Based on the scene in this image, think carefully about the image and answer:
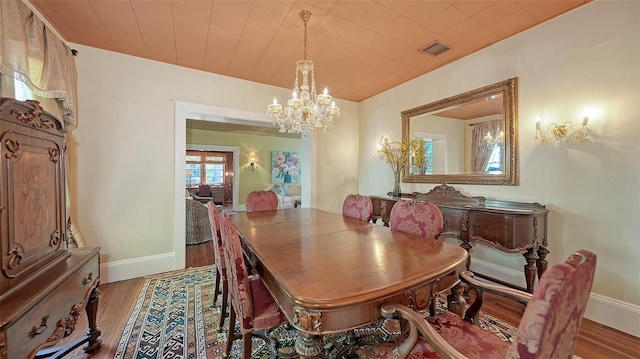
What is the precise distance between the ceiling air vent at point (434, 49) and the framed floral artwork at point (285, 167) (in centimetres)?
660

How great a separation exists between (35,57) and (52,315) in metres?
2.00

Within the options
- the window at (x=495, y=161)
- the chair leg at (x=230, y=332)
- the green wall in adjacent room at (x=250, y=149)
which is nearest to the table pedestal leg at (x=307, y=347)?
the chair leg at (x=230, y=332)

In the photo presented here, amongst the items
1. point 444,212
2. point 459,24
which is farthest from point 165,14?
point 444,212

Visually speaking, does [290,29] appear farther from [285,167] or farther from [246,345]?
[285,167]

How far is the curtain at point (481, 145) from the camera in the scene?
272 centimetres

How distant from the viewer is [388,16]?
216 centimetres

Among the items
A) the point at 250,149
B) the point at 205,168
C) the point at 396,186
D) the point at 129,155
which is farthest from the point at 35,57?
the point at 205,168

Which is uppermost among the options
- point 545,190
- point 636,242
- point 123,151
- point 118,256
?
point 123,151

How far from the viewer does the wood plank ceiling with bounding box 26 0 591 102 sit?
2039mm

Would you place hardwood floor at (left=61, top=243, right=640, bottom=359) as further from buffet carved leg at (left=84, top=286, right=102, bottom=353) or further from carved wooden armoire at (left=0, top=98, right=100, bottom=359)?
carved wooden armoire at (left=0, top=98, right=100, bottom=359)

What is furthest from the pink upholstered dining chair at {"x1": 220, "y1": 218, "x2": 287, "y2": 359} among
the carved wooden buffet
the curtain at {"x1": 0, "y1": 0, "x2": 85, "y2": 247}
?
the carved wooden buffet

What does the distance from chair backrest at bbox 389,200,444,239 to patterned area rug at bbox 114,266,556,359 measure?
30.3 inches

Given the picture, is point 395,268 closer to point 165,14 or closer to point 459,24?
point 459,24

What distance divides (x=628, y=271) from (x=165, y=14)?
4326 millimetres
